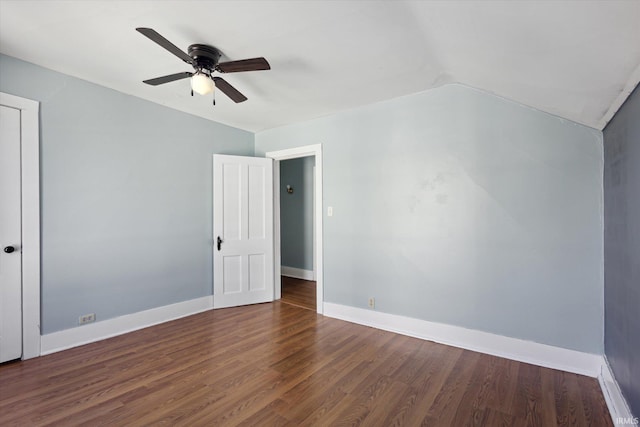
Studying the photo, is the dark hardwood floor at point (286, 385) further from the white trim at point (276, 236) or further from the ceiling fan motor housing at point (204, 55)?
the ceiling fan motor housing at point (204, 55)

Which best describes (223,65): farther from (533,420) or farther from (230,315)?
(533,420)

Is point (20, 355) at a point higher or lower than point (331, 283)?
lower

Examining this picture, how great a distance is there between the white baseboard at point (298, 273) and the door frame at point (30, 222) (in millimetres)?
3955

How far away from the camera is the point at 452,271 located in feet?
9.36

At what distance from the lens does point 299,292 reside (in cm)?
481

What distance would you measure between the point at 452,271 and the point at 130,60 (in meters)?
3.51

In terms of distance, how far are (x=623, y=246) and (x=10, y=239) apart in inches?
180

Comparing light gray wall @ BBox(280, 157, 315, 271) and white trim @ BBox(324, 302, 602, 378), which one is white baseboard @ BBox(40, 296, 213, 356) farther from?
light gray wall @ BBox(280, 157, 315, 271)

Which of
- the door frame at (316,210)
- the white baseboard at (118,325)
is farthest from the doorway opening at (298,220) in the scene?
the white baseboard at (118,325)

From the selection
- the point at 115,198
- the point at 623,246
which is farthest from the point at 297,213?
the point at 623,246

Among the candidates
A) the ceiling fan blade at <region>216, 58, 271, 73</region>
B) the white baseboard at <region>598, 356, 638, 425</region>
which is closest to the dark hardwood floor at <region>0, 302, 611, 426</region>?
Result: the white baseboard at <region>598, 356, 638, 425</region>

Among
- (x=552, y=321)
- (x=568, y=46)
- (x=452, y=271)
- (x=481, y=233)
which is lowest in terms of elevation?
(x=552, y=321)

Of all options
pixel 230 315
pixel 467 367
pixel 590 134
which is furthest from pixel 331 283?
pixel 590 134

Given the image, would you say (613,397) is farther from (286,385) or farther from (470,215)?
(286,385)
